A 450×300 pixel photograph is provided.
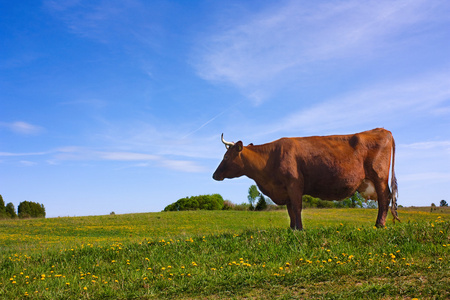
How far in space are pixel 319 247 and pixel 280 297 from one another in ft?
10.4

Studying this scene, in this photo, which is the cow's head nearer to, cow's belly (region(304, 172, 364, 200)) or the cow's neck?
the cow's neck

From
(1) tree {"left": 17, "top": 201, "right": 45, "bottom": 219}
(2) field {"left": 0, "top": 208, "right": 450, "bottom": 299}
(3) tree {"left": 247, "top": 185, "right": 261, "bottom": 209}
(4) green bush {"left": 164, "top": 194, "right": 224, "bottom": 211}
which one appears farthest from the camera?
(3) tree {"left": 247, "top": 185, "right": 261, "bottom": 209}

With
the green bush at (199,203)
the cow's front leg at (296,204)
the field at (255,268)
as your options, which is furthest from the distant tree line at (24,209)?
the cow's front leg at (296,204)

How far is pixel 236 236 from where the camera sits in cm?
1103

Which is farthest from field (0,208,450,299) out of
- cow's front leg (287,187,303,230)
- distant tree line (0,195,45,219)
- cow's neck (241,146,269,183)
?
distant tree line (0,195,45,219)

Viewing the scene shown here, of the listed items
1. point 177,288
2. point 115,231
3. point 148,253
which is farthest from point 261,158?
point 115,231

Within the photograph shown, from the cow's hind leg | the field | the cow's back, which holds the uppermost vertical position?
the cow's back

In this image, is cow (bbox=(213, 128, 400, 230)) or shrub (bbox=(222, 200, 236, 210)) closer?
cow (bbox=(213, 128, 400, 230))

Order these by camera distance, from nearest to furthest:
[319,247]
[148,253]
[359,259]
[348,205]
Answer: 1. [359,259]
2. [319,247]
3. [148,253]
4. [348,205]

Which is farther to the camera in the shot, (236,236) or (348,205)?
(348,205)

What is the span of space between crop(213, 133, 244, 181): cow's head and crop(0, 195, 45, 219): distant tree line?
41.9 m

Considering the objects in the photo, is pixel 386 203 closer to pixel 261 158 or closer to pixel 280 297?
pixel 261 158

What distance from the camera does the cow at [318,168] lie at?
11.2m

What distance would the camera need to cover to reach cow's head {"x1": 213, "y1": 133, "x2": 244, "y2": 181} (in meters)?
11.8
